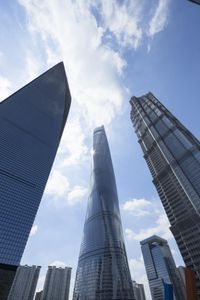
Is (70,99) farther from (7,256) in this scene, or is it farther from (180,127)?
(7,256)

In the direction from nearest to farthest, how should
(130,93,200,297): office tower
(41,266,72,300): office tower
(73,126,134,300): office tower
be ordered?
(130,93,200,297): office tower
(73,126,134,300): office tower
(41,266,72,300): office tower

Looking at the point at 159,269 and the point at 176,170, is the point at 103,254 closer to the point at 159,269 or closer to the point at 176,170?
the point at 176,170

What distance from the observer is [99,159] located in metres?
171

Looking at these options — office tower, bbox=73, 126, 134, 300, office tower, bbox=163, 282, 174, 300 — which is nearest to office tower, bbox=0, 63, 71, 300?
office tower, bbox=73, 126, 134, 300

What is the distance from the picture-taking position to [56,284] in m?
143

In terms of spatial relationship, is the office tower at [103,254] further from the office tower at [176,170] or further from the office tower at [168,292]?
the office tower at [168,292]

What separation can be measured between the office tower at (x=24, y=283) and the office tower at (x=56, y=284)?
800 cm

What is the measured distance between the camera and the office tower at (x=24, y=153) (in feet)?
228

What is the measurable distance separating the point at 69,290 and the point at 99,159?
94.5m

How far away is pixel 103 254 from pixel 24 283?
2548 inches

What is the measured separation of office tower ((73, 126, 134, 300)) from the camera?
338ft

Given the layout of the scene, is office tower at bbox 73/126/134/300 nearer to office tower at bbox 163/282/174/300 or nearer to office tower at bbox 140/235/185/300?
office tower at bbox 140/235/185/300

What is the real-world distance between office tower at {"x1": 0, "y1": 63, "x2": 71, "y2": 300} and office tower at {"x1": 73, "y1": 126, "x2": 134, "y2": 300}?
44800mm

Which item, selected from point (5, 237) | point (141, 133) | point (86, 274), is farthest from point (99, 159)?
point (5, 237)
